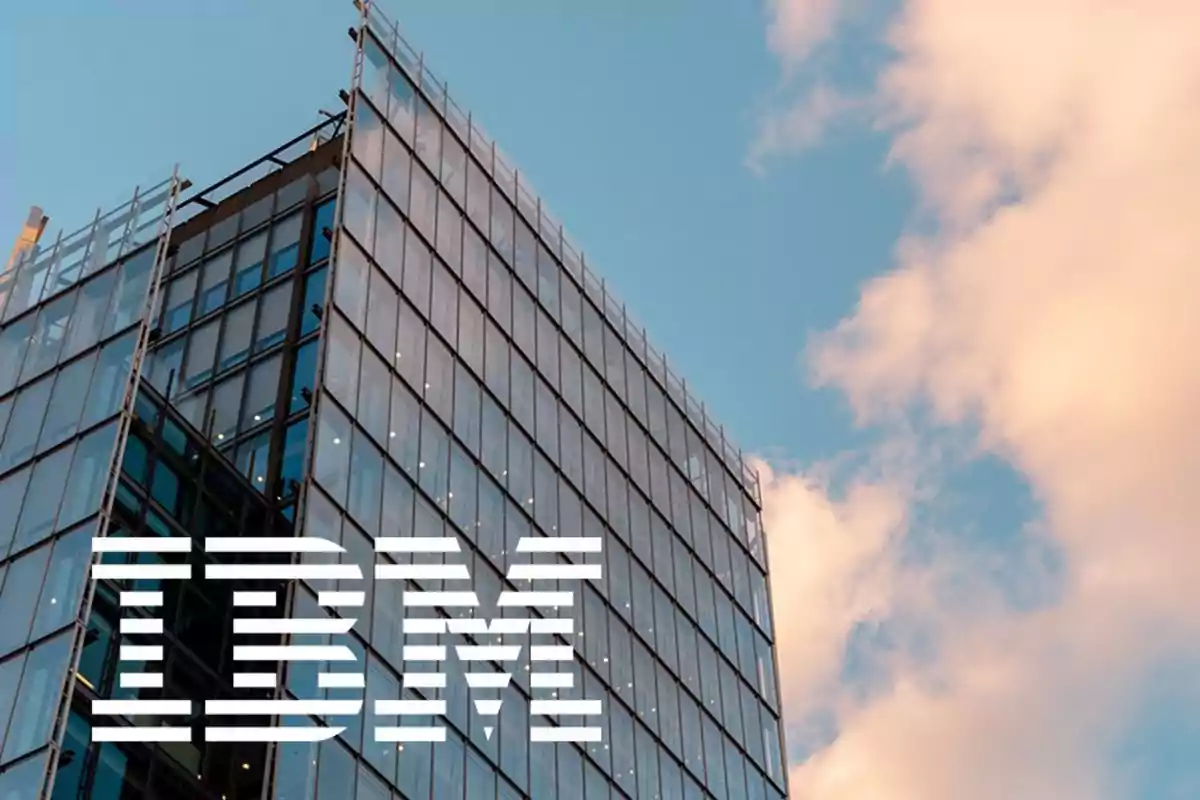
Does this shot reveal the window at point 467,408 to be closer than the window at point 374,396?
No

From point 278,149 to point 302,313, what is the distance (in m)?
7.83

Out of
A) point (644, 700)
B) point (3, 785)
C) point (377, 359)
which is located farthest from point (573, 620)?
point (3, 785)

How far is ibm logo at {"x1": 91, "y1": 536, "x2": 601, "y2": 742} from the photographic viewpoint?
1400 inches

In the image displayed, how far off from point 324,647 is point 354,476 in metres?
4.70

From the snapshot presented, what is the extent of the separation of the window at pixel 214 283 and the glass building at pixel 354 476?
114 millimetres

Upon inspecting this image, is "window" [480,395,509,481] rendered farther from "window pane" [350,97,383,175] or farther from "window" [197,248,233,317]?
"window" [197,248,233,317]

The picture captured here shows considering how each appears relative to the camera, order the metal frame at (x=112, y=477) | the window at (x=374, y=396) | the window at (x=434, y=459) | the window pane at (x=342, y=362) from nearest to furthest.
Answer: the metal frame at (x=112, y=477) → the window pane at (x=342, y=362) → the window at (x=374, y=396) → the window at (x=434, y=459)

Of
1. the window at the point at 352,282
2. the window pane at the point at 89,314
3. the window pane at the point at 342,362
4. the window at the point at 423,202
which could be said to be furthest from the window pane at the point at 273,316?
the window pane at the point at 89,314

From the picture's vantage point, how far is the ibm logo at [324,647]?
117 ft

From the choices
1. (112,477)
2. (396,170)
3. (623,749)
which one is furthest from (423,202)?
(623,749)

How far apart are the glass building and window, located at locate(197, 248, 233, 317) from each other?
114 millimetres

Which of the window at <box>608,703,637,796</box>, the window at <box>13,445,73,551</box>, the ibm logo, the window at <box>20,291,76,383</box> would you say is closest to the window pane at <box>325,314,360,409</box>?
the ibm logo

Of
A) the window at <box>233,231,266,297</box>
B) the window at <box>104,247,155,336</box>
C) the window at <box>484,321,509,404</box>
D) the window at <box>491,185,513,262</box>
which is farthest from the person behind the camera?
the window at <box>491,185,513,262</box>

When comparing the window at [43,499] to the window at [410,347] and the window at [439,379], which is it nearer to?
the window at [410,347]
